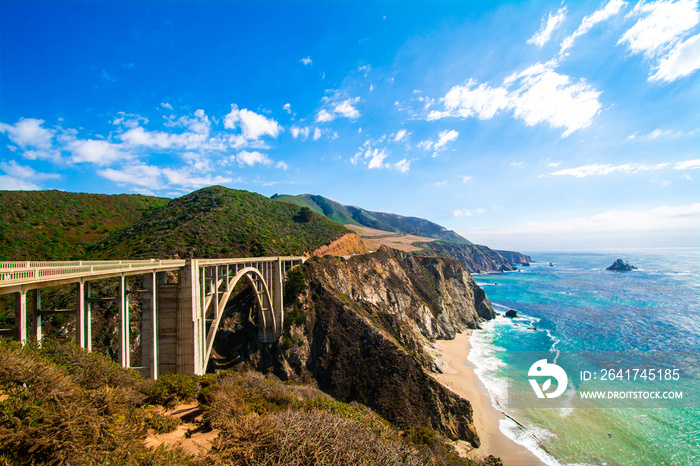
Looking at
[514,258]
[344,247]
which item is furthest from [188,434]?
[514,258]

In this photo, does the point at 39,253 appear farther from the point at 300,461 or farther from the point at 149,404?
the point at 300,461

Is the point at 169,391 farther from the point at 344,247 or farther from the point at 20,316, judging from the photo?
the point at 344,247

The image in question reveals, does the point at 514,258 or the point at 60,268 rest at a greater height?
the point at 60,268

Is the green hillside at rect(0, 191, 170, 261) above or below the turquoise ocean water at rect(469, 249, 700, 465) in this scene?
above

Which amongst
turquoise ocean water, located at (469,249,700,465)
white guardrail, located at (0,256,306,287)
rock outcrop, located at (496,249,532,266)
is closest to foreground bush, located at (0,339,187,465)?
white guardrail, located at (0,256,306,287)

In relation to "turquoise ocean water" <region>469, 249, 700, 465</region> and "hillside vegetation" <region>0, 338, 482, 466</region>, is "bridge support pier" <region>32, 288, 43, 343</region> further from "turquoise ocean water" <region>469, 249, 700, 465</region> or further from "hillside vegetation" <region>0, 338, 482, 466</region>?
"turquoise ocean water" <region>469, 249, 700, 465</region>
